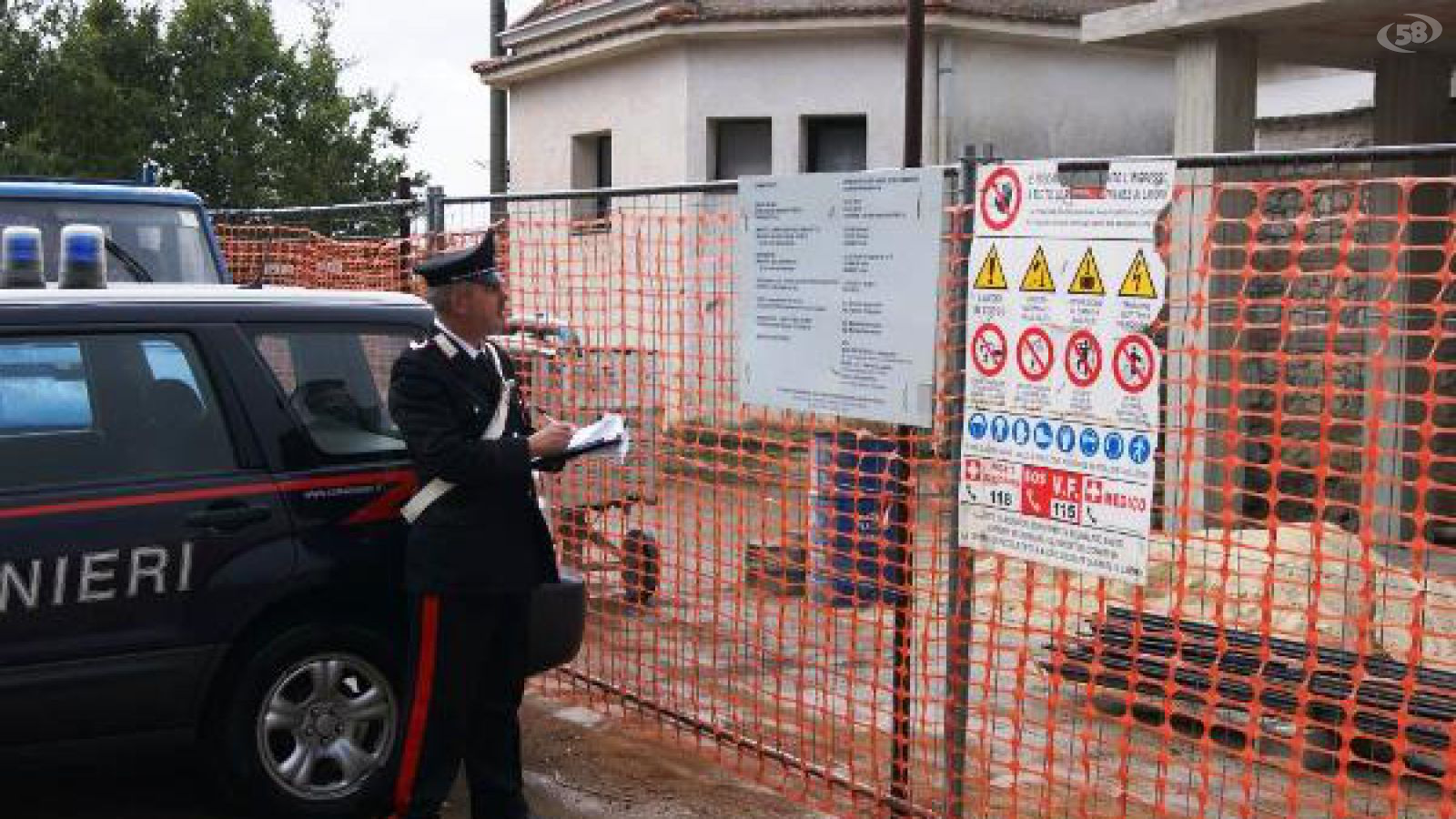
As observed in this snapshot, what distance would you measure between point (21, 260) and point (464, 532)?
212cm

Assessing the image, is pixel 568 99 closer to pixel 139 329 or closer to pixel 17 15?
pixel 17 15

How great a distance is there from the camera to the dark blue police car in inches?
183

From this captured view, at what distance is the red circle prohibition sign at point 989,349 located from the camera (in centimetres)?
445

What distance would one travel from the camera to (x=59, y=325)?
4809mm

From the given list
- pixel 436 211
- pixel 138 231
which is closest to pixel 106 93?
pixel 138 231

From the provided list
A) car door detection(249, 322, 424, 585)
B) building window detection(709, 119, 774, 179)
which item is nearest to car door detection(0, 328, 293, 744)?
car door detection(249, 322, 424, 585)

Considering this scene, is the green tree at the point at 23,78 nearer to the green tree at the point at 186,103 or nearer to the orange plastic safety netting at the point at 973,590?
the green tree at the point at 186,103

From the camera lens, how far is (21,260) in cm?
551

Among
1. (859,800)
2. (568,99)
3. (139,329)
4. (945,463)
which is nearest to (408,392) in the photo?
(139,329)

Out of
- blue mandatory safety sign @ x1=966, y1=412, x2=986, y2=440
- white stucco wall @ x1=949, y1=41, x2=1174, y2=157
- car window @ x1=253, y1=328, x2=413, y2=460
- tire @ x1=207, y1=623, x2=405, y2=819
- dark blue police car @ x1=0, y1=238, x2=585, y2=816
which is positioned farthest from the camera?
white stucco wall @ x1=949, y1=41, x2=1174, y2=157

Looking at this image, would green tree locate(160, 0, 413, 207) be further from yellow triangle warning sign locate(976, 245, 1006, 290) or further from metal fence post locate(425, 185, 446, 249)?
yellow triangle warning sign locate(976, 245, 1006, 290)

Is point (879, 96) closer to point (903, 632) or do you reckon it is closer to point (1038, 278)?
point (903, 632)

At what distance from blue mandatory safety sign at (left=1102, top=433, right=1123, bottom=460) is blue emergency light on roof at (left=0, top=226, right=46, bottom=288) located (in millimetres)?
3764

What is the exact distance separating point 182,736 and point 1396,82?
9.45 metres
